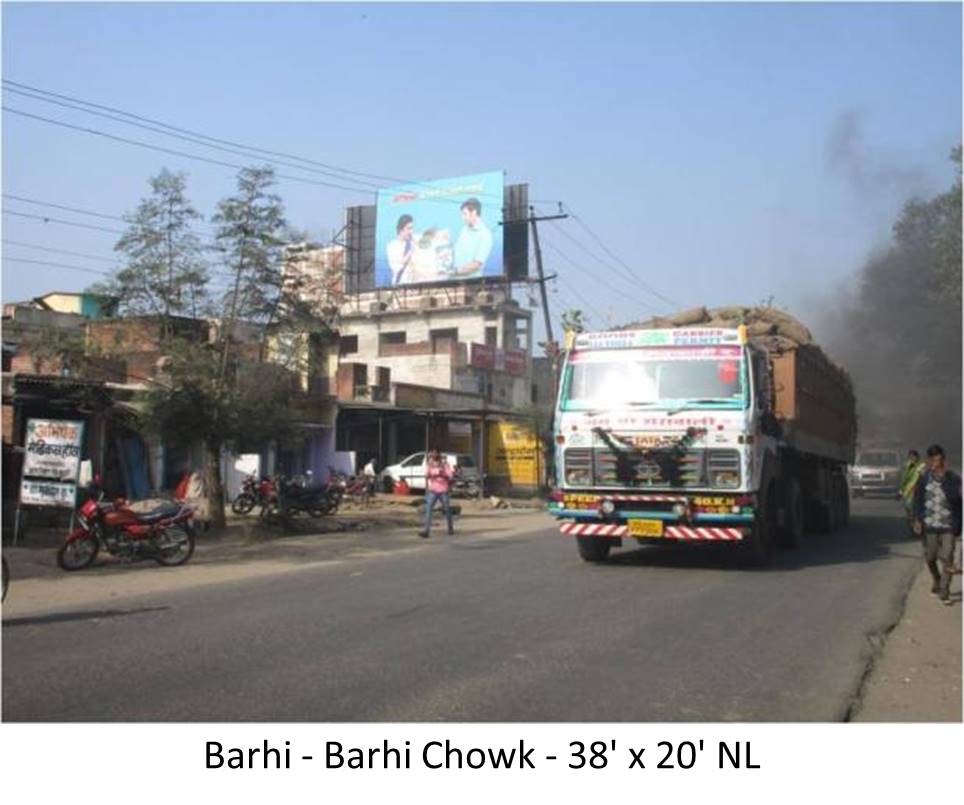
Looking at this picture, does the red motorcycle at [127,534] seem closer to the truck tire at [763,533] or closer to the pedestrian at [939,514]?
the truck tire at [763,533]

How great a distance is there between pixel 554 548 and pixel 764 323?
16.3 feet

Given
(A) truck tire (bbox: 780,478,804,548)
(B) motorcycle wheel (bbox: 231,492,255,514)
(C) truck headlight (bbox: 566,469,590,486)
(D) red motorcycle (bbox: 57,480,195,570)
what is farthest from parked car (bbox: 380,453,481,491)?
(C) truck headlight (bbox: 566,469,590,486)

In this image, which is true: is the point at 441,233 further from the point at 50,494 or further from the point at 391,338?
the point at 50,494

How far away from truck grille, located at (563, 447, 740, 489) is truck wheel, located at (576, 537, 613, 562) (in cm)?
118

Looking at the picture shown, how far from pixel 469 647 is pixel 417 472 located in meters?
25.6

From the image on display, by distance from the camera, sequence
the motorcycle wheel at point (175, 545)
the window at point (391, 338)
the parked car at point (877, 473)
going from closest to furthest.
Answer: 1. the motorcycle wheel at point (175, 545)
2. the parked car at point (877, 473)
3. the window at point (391, 338)

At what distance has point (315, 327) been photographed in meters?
18.0

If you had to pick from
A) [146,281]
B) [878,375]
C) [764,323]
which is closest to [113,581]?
[146,281]

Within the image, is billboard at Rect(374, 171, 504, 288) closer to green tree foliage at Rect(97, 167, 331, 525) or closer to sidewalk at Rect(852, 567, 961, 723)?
green tree foliage at Rect(97, 167, 331, 525)

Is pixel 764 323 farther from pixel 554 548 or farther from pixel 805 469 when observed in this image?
pixel 554 548

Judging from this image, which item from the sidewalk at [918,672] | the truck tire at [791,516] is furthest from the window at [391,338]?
the sidewalk at [918,672]

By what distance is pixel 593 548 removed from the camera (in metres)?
12.8

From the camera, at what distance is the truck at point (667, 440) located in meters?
11.3

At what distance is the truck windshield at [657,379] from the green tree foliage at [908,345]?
38.9 metres
